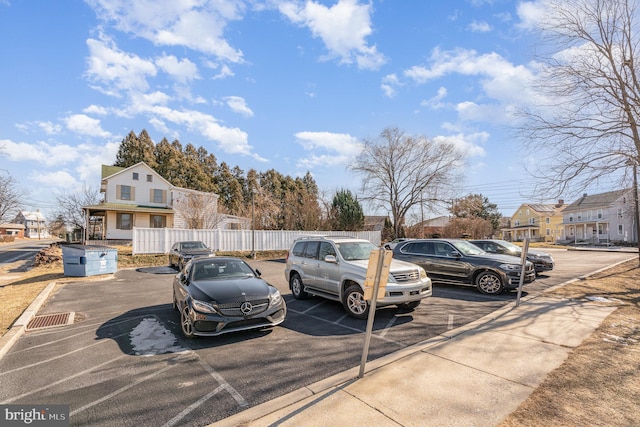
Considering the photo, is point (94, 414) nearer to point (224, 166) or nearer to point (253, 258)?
point (253, 258)

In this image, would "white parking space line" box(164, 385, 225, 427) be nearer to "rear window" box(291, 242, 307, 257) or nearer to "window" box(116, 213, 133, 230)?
"rear window" box(291, 242, 307, 257)

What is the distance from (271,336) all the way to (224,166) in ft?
169

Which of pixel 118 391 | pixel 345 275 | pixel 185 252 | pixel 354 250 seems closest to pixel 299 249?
pixel 354 250

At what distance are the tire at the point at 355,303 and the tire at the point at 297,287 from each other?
6.82ft

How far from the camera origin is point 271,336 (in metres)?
5.84

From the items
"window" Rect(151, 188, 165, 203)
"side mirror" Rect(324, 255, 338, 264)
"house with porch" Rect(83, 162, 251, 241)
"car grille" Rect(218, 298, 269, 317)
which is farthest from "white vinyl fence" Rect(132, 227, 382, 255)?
"car grille" Rect(218, 298, 269, 317)

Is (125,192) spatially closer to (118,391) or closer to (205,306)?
(205,306)

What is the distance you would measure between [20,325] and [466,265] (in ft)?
37.5

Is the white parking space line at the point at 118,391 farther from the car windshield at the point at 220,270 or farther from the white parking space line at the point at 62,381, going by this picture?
the car windshield at the point at 220,270

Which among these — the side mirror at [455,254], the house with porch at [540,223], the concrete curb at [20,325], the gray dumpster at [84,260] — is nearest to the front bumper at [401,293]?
the side mirror at [455,254]

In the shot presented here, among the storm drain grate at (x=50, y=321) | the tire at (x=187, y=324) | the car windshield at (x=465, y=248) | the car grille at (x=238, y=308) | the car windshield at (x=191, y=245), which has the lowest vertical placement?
the storm drain grate at (x=50, y=321)

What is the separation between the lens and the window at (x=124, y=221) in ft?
93.4

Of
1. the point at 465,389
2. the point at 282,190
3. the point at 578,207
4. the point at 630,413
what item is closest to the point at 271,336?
the point at 465,389

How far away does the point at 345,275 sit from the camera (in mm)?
7137
